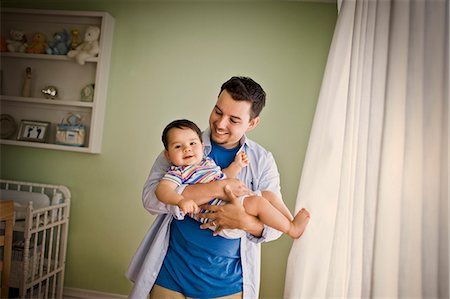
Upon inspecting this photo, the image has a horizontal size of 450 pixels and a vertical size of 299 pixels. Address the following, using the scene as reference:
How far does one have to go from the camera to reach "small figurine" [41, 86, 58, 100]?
9.20ft

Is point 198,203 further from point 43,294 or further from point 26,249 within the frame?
point 43,294

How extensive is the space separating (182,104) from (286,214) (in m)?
1.52

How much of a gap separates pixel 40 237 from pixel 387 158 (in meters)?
2.67

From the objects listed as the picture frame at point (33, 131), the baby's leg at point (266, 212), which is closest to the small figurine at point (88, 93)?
the picture frame at point (33, 131)

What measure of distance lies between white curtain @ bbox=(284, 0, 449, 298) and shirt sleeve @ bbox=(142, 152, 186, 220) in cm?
47

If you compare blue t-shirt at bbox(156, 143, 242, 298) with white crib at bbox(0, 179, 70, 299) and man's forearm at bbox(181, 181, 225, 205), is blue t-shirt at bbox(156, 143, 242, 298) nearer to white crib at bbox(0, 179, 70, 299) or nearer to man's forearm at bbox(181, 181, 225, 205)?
man's forearm at bbox(181, 181, 225, 205)

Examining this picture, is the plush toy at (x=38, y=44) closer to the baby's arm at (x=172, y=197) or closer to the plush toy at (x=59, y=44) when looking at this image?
the plush toy at (x=59, y=44)

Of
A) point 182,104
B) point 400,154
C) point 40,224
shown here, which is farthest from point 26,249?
point 400,154

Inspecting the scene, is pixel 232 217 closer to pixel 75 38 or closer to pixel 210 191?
pixel 210 191

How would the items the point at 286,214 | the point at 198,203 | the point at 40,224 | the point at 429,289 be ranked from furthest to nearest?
1. the point at 40,224
2. the point at 286,214
3. the point at 198,203
4. the point at 429,289

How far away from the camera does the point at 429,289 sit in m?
0.83

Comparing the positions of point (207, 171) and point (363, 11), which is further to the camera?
point (207, 171)

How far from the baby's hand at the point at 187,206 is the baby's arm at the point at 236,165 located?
213mm

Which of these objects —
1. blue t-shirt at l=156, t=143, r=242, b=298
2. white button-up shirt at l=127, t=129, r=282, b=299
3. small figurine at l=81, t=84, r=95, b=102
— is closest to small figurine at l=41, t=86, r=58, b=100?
small figurine at l=81, t=84, r=95, b=102
